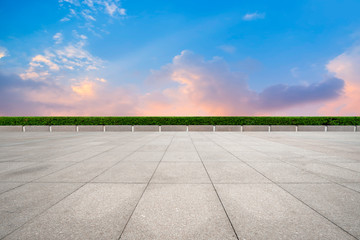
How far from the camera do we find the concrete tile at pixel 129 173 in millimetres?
4273

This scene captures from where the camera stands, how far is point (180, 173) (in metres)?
4.69

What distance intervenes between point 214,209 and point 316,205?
1.97m

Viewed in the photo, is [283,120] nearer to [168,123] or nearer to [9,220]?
[168,123]

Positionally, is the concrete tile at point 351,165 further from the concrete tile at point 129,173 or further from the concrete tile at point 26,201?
the concrete tile at point 26,201

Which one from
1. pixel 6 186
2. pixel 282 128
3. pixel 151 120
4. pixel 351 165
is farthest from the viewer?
pixel 151 120

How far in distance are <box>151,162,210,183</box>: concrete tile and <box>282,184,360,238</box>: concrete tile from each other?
82.4 inches

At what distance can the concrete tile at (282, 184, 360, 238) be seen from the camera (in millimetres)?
2561

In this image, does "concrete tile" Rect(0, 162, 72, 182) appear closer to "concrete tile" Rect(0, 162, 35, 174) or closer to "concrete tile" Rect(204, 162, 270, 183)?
"concrete tile" Rect(0, 162, 35, 174)

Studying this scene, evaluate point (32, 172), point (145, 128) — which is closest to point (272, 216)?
point (32, 172)

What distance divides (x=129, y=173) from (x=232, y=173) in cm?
306

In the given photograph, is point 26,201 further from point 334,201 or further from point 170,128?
point 170,128

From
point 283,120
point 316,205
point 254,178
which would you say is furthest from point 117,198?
point 283,120

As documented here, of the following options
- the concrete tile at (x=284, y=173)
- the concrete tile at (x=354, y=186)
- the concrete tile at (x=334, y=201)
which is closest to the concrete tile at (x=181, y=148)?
the concrete tile at (x=284, y=173)

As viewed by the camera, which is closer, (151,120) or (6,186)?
(6,186)
